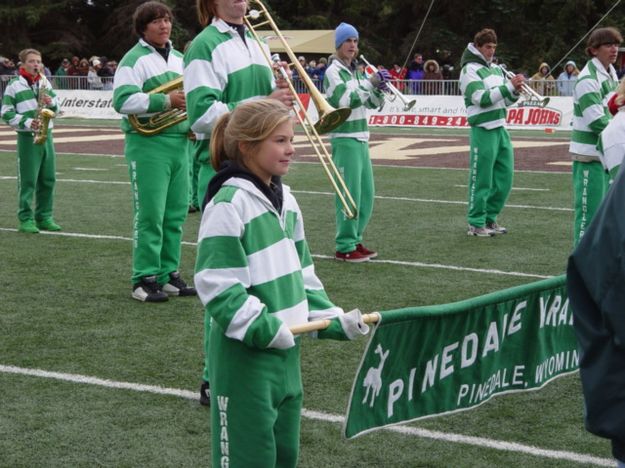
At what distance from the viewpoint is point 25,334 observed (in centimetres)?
664

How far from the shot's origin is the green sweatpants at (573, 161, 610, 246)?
8.04m

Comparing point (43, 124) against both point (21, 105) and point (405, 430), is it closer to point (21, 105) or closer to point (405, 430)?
point (21, 105)

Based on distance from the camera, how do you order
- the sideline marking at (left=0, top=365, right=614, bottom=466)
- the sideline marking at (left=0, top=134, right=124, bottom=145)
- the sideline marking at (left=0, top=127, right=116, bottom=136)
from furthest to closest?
the sideline marking at (left=0, top=127, right=116, bottom=136)
the sideline marking at (left=0, top=134, right=124, bottom=145)
the sideline marking at (left=0, top=365, right=614, bottom=466)

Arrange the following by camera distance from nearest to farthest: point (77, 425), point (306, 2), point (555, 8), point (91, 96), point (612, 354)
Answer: point (612, 354) < point (77, 425) < point (91, 96) < point (555, 8) < point (306, 2)

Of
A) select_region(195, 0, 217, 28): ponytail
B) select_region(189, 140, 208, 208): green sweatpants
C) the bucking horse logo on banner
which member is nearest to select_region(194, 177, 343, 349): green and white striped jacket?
the bucking horse logo on banner

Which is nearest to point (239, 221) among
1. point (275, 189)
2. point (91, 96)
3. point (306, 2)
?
point (275, 189)

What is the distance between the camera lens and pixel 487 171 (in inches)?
408

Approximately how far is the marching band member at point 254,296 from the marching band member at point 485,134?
6995 millimetres

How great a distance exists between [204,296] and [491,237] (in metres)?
7.43

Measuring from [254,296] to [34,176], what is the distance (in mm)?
8111

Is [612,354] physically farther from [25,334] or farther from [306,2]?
[306,2]

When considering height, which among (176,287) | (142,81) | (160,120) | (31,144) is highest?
(142,81)

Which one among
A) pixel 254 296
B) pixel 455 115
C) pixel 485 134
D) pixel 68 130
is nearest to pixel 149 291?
pixel 485 134

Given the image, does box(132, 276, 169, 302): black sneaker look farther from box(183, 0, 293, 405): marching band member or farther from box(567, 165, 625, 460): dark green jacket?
box(567, 165, 625, 460): dark green jacket
